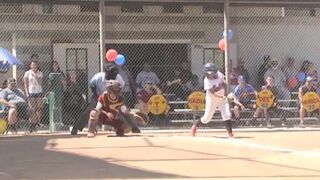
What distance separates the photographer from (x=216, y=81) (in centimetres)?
1322

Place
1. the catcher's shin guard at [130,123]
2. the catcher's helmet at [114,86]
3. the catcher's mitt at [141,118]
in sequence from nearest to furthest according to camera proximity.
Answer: the catcher's helmet at [114,86]
the catcher's shin guard at [130,123]
the catcher's mitt at [141,118]

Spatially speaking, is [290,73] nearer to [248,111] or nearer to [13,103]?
[248,111]

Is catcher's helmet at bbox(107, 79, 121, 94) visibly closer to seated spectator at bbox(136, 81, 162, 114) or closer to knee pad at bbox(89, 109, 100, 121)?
knee pad at bbox(89, 109, 100, 121)

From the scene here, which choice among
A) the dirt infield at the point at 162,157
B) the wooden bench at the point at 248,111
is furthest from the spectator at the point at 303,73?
the dirt infield at the point at 162,157

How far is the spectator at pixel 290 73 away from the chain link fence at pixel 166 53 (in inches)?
1.1

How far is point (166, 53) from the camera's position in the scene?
19.6m

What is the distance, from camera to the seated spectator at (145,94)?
16.0 metres

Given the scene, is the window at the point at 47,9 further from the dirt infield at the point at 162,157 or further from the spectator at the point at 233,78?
the dirt infield at the point at 162,157

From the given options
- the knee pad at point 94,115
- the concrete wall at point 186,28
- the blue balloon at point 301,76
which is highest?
the concrete wall at point 186,28

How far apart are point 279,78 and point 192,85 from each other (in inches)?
90.9

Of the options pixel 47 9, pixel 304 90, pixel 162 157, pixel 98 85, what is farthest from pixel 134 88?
pixel 162 157

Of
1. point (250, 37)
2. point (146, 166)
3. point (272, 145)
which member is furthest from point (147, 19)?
point (146, 166)

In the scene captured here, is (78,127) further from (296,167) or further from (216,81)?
(296,167)

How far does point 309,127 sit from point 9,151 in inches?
300
